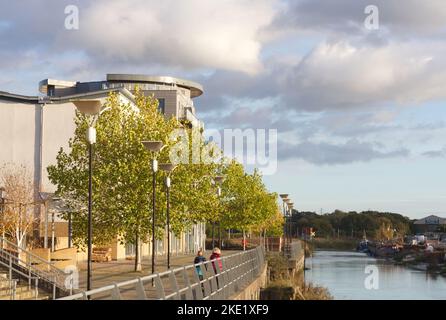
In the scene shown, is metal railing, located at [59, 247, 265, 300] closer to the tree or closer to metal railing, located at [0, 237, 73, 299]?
metal railing, located at [0, 237, 73, 299]

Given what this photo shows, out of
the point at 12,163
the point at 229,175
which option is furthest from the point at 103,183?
the point at 229,175

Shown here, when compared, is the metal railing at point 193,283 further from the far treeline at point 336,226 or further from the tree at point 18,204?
the far treeline at point 336,226

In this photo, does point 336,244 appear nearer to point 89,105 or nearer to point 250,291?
point 250,291

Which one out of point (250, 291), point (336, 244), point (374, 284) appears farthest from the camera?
point (336, 244)

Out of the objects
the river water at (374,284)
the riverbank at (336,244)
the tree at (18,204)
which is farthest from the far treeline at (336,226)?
the tree at (18,204)

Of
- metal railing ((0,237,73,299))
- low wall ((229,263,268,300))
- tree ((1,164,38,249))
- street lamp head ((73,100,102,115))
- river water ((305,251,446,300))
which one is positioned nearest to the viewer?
street lamp head ((73,100,102,115))

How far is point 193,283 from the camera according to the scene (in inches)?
776

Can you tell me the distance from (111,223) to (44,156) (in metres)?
24.1

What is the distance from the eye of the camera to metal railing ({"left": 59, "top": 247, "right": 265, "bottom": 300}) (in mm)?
12219

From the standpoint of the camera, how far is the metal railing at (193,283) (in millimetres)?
12219

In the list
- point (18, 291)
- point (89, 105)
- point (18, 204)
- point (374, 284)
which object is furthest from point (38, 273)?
point (374, 284)

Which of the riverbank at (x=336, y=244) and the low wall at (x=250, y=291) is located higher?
the low wall at (x=250, y=291)

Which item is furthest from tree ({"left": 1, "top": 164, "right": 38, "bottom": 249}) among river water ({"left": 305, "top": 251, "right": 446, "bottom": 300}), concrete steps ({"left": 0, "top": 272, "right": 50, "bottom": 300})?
concrete steps ({"left": 0, "top": 272, "right": 50, "bottom": 300})
